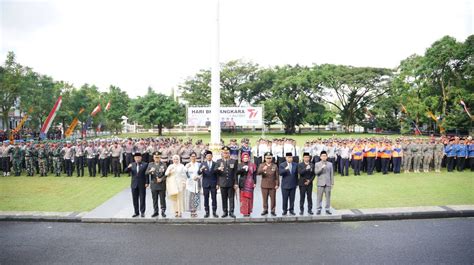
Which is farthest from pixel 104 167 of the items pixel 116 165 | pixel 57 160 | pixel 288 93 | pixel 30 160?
pixel 288 93

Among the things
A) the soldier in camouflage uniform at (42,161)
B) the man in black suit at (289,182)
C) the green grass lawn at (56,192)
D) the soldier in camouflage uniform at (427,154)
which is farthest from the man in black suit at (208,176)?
the soldier in camouflage uniform at (427,154)

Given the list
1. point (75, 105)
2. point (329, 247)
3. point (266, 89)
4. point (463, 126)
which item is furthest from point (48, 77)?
point (463, 126)

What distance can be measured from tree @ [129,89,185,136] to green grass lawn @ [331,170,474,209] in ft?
138

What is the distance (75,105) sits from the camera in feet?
164

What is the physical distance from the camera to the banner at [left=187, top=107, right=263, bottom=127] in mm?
34531

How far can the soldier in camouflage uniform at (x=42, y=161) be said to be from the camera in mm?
16578

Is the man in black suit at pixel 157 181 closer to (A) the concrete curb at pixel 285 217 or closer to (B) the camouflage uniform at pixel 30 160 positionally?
(A) the concrete curb at pixel 285 217

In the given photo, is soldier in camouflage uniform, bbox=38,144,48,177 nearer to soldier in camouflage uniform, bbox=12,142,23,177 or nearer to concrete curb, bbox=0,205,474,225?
soldier in camouflage uniform, bbox=12,142,23,177

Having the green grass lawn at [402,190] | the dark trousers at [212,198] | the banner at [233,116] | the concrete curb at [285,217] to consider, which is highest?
the banner at [233,116]

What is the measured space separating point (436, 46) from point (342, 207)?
114ft

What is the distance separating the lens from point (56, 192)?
12.7 metres

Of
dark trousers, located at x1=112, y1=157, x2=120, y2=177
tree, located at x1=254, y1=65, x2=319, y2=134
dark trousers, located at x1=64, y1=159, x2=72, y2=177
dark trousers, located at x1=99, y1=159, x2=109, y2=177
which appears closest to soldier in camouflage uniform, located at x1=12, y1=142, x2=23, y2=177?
dark trousers, located at x1=64, y1=159, x2=72, y2=177

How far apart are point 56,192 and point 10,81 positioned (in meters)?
25.5

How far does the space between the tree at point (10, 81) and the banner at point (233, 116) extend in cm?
1652
